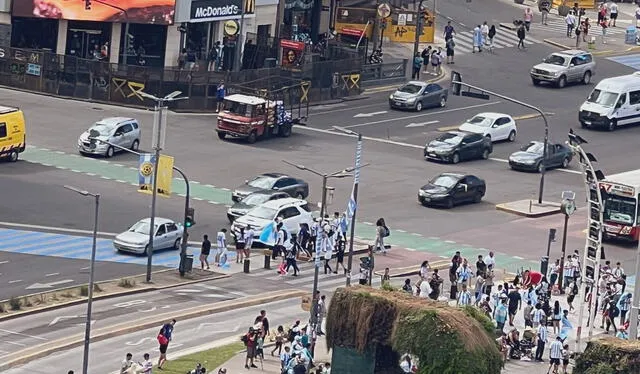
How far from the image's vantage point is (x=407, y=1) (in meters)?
116

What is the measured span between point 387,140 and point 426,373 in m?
40.9

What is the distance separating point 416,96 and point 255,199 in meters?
23.9

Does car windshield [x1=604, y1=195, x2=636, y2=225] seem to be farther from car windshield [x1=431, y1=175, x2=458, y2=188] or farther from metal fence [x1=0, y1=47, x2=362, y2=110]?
metal fence [x1=0, y1=47, x2=362, y2=110]

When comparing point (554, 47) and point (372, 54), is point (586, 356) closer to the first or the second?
point (372, 54)

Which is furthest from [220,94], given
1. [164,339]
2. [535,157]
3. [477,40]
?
[164,339]

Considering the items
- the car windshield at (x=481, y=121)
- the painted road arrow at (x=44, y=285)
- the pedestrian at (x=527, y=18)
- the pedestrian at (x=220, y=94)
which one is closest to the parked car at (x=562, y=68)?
the pedestrian at (x=527, y=18)

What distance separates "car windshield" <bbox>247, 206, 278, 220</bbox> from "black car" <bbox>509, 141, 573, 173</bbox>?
57.6 feet

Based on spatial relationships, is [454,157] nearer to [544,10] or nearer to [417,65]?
[417,65]

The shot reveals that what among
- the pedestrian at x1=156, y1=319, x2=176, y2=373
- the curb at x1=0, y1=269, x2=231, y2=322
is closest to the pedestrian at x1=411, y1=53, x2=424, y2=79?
the curb at x1=0, y1=269, x2=231, y2=322

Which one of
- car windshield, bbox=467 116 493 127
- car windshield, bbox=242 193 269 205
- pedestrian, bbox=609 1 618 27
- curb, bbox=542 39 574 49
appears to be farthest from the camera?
pedestrian, bbox=609 1 618 27

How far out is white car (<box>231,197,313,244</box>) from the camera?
7144 cm

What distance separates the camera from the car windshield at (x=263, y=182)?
7631 centimetres

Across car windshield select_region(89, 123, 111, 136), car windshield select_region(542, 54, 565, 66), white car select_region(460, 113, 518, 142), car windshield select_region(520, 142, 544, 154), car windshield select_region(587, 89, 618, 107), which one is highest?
car windshield select_region(542, 54, 565, 66)

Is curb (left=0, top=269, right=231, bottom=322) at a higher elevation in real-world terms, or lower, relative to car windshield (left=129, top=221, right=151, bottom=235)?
lower
